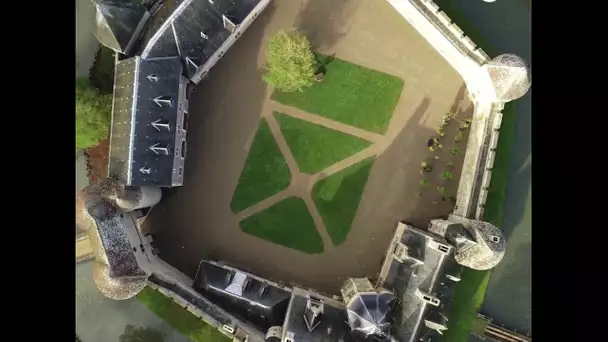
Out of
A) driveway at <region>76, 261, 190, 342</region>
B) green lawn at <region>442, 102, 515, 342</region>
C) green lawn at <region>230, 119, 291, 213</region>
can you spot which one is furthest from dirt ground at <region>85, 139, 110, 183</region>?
green lawn at <region>442, 102, 515, 342</region>

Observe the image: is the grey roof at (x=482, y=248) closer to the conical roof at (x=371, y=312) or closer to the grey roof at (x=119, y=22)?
the conical roof at (x=371, y=312)

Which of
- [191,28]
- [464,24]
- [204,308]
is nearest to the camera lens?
[204,308]

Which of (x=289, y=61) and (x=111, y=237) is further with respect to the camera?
(x=289, y=61)

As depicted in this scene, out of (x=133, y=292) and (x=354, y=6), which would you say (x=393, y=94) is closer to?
(x=354, y=6)

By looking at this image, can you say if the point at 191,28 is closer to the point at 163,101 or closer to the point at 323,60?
the point at 163,101

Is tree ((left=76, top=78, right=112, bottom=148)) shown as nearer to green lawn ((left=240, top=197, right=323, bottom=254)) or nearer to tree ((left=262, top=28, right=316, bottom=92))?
tree ((left=262, top=28, right=316, bottom=92))

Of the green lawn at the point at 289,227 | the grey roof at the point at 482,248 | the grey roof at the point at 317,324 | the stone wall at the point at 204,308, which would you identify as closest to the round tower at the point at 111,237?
the stone wall at the point at 204,308

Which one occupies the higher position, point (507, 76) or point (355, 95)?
point (507, 76)

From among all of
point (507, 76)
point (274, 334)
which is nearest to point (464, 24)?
point (507, 76)
